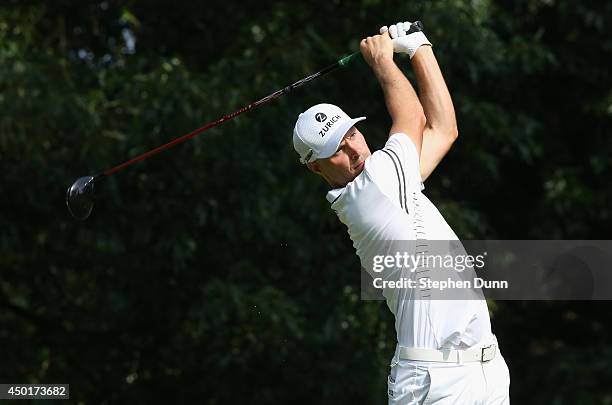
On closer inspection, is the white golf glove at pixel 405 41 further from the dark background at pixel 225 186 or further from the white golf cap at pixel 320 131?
the dark background at pixel 225 186

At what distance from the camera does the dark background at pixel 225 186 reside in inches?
304

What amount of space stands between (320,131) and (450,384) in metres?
0.91

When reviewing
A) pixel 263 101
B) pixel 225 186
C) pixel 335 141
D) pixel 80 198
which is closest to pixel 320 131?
pixel 335 141

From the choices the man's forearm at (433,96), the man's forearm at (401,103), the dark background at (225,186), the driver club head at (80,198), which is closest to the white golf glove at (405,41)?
the man's forearm at (433,96)

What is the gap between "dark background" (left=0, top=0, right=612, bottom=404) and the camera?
7.71m

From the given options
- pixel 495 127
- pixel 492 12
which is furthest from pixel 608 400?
pixel 492 12

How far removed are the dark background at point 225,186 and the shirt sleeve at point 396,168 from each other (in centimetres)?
394

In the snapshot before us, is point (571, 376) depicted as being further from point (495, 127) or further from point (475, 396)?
point (475, 396)

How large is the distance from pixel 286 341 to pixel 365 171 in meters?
4.44

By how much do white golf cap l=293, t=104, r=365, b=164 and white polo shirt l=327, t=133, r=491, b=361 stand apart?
0.13 meters

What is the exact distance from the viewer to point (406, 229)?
3.55 metres

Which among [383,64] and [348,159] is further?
[383,64]

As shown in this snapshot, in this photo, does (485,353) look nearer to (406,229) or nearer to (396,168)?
(406,229)

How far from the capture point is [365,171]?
3574 mm
